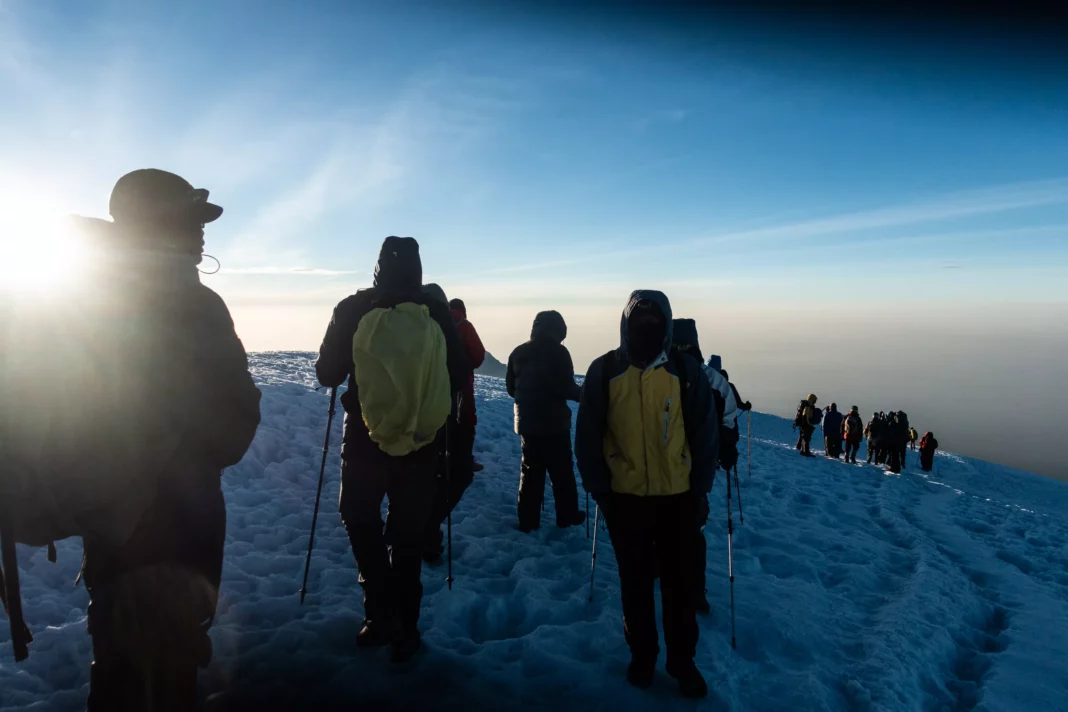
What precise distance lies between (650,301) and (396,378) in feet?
5.95

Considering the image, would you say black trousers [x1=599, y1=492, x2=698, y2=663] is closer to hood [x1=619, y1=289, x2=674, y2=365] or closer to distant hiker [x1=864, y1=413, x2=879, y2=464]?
hood [x1=619, y1=289, x2=674, y2=365]

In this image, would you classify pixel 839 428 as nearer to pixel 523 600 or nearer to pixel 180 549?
pixel 523 600

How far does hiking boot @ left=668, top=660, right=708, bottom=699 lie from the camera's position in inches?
149

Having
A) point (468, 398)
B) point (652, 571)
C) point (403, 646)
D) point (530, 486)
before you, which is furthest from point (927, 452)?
point (403, 646)

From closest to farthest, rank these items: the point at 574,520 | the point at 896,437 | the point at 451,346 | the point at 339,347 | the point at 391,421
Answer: the point at 391,421
the point at 339,347
the point at 451,346
the point at 574,520
the point at 896,437

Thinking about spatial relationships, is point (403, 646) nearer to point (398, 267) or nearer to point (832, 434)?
point (398, 267)

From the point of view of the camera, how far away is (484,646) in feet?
14.2

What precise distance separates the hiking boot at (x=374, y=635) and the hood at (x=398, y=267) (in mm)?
2428

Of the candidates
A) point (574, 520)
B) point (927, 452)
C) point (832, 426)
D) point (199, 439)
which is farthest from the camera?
point (832, 426)

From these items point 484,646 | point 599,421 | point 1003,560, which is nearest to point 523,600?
point 484,646

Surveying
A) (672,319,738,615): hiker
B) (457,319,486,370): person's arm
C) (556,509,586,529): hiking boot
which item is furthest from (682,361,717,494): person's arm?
(556,509,586,529): hiking boot

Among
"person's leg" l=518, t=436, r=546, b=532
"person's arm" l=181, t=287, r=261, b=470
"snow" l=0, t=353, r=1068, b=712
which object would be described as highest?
"person's arm" l=181, t=287, r=261, b=470

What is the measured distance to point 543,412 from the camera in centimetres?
659

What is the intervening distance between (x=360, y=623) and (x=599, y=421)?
8.30ft
